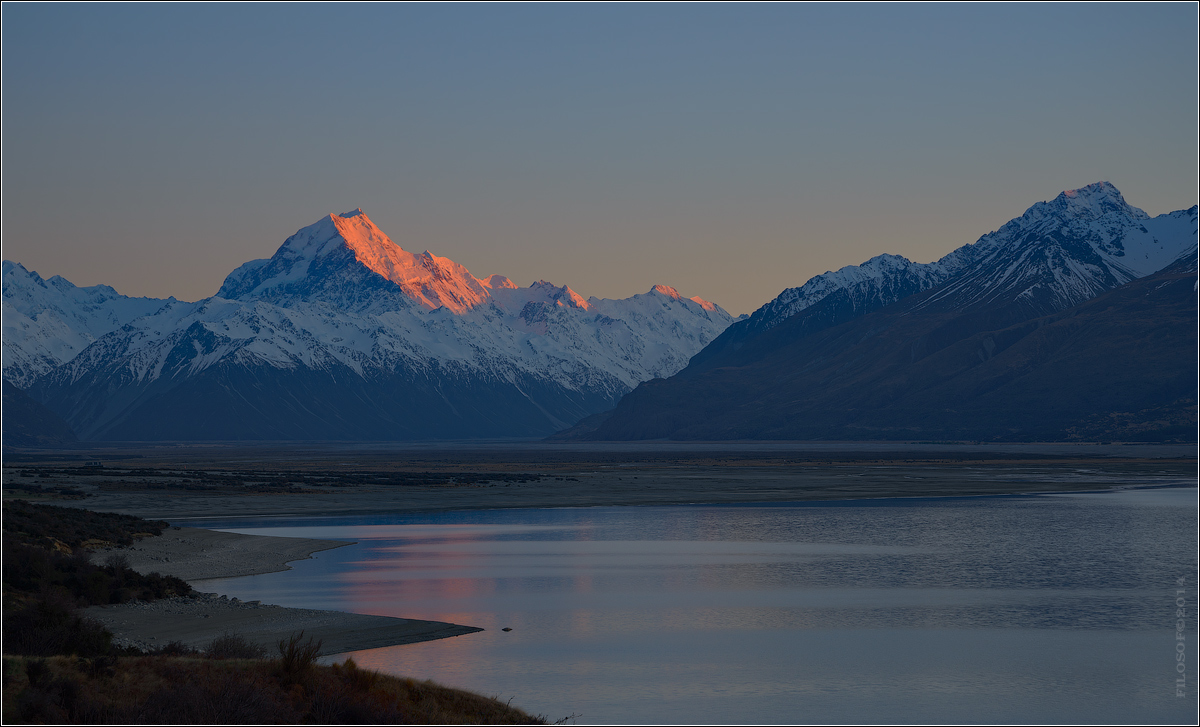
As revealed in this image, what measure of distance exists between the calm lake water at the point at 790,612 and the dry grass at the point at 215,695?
554 centimetres

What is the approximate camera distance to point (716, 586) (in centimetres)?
5278

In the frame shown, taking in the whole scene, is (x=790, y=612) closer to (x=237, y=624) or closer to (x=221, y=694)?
(x=237, y=624)

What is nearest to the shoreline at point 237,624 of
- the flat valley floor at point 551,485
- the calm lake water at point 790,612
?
the calm lake water at point 790,612

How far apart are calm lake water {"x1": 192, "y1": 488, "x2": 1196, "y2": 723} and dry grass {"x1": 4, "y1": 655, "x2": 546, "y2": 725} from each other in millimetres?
5536

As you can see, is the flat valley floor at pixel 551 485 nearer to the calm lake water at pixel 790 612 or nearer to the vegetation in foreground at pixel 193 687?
the calm lake water at pixel 790 612

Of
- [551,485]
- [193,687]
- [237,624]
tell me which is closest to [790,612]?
[237,624]

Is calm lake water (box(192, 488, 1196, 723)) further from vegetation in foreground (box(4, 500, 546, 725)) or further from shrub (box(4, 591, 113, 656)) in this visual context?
shrub (box(4, 591, 113, 656))

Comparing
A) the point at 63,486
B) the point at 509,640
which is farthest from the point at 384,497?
the point at 509,640

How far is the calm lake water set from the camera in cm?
3225

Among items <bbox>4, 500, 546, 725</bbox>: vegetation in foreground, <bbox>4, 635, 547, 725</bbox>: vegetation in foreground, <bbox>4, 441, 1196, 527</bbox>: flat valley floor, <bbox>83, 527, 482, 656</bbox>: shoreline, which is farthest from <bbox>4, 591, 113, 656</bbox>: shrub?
<bbox>4, 441, 1196, 527</bbox>: flat valley floor

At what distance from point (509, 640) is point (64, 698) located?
18489 mm

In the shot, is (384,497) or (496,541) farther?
(384,497)

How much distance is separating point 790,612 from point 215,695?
85.2 ft

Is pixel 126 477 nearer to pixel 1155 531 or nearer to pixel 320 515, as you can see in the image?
pixel 320 515
